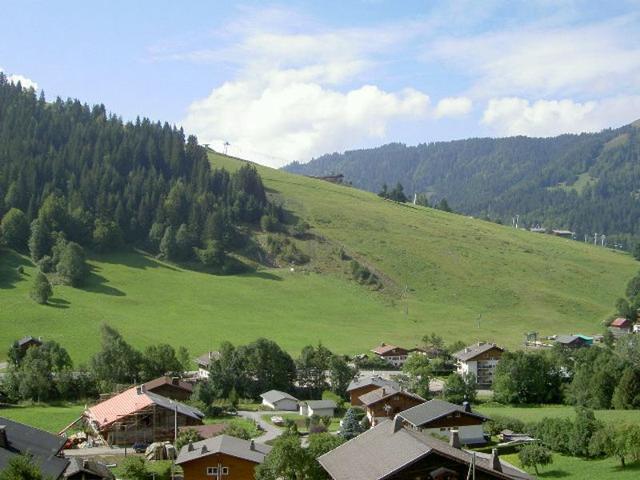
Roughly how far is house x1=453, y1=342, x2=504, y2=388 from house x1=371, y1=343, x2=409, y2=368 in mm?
7403

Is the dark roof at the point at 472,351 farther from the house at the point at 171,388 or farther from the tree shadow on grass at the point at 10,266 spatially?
the tree shadow on grass at the point at 10,266

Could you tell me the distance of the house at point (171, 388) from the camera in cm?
6400

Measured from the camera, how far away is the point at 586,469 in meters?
42.8

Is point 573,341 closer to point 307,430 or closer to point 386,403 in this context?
point 386,403

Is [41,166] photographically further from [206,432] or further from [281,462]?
[281,462]

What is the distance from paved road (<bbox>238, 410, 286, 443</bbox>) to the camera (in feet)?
175

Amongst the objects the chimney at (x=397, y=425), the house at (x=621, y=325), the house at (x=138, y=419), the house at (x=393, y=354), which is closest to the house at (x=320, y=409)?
the house at (x=138, y=419)

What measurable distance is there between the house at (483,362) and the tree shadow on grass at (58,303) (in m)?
48.5

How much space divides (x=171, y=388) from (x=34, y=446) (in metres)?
30.9

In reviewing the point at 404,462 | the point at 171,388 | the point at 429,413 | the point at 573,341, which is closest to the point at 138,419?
the point at 171,388

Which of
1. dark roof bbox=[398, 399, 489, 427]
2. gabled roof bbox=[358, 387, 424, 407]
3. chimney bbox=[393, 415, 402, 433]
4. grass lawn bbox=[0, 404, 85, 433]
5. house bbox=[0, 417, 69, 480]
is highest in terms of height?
chimney bbox=[393, 415, 402, 433]

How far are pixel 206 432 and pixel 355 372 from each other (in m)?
27.4

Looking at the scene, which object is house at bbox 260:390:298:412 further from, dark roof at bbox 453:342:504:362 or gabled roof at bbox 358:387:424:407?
dark roof at bbox 453:342:504:362

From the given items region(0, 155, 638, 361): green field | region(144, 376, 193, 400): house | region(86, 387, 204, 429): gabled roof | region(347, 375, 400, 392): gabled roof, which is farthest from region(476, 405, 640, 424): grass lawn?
region(144, 376, 193, 400): house
